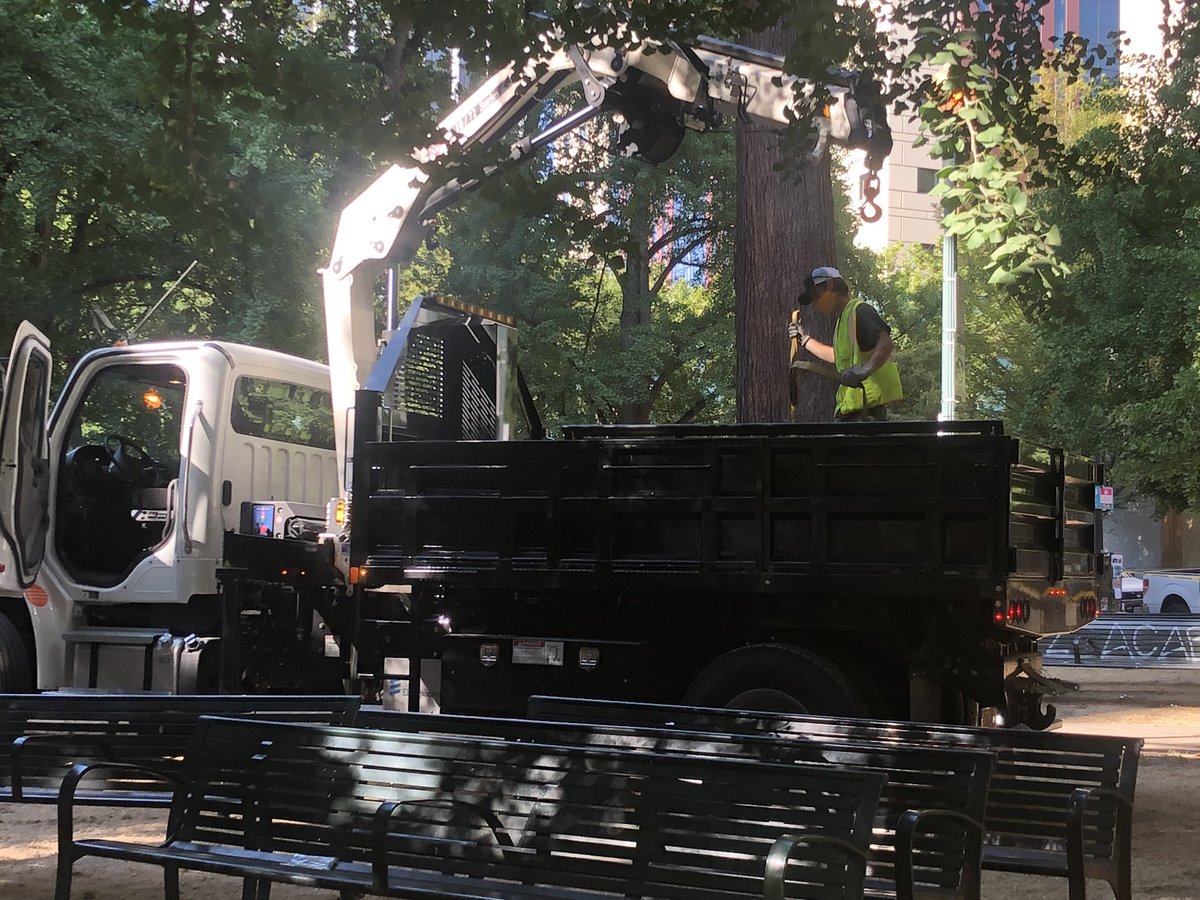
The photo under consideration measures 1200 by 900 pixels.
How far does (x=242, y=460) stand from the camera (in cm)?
1033

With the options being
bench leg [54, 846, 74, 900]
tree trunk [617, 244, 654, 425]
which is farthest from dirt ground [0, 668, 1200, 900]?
tree trunk [617, 244, 654, 425]

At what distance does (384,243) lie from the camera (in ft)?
34.3

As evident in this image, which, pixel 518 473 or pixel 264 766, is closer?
pixel 264 766

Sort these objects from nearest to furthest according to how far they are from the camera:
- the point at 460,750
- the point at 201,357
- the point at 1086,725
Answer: the point at 460,750, the point at 201,357, the point at 1086,725

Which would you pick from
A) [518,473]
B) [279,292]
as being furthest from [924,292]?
[518,473]

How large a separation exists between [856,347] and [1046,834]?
3.89 meters

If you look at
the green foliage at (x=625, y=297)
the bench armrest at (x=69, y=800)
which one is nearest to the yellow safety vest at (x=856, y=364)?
the bench armrest at (x=69, y=800)

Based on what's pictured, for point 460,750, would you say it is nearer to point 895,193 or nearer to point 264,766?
point 264,766

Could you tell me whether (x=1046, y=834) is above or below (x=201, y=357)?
below

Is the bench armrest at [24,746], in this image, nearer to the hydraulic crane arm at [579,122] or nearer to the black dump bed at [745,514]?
the black dump bed at [745,514]

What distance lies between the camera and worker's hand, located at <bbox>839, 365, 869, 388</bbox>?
8.12 metres

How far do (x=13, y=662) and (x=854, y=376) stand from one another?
6202 millimetres

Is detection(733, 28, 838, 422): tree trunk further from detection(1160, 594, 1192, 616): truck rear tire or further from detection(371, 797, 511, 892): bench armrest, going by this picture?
detection(1160, 594, 1192, 616): truck rear tire

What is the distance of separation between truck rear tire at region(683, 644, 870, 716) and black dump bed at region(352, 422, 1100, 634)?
14.1 inches
